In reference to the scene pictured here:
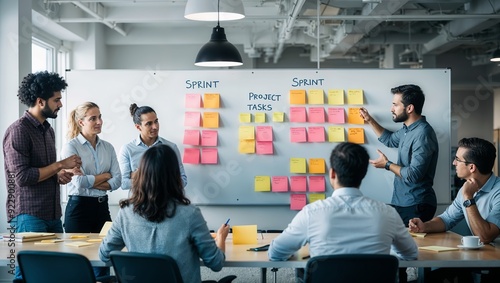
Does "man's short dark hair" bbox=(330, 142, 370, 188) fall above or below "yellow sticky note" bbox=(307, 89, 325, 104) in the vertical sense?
below

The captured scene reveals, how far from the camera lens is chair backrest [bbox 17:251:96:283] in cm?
272

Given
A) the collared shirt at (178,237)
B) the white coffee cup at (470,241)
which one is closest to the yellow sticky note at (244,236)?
the collared shirt at (178,237)

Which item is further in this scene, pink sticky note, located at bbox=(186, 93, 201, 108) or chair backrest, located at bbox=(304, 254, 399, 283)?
pink sticky note, located at bbox=(186, 93, 201, 108)

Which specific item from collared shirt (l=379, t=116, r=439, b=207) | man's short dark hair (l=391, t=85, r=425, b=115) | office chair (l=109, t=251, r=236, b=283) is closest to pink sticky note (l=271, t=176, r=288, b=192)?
collared shirt (l=379, t=116, r=439, b=207)

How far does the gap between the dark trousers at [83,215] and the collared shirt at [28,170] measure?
32 cm

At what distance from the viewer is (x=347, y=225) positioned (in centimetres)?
271

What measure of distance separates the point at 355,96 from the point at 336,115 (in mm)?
247

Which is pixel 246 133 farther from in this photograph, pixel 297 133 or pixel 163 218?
pixel 163 218

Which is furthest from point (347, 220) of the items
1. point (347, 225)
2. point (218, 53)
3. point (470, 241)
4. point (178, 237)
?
point (218, 53)

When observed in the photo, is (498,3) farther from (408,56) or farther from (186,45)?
(186,45)

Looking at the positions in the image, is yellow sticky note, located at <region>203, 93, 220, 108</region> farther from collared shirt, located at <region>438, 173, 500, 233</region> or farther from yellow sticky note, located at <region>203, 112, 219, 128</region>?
collared shirt, located at <region>438, 173, 500, 233</region>

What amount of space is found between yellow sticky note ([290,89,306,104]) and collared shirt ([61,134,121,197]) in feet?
5.91

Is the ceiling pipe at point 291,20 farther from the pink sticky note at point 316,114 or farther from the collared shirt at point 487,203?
Result: the collared shirt at point 487,203

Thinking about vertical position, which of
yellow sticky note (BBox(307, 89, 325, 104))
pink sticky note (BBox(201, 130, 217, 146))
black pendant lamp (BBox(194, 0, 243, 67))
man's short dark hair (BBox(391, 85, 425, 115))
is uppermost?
black pendant lamp (BBox(194, 0, 243, 67))
